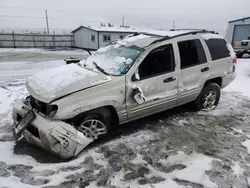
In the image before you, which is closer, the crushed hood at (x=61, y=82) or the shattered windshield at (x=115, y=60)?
the crushed hood at (x=61, y=82)

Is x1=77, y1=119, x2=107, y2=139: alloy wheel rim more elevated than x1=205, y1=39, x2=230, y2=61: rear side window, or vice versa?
x1=205, y1=39, x2=230, y2=61: rear side window

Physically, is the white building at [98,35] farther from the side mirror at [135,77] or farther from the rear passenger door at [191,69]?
the side mirror at [135,77]

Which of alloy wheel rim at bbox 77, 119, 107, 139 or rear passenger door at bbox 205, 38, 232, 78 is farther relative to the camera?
rear passenger door at bbox 205, 38, 232, 78

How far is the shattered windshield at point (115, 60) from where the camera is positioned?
3.74 meters

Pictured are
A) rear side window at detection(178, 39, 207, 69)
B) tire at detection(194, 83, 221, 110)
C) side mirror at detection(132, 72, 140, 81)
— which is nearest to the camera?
side mirror at detection(132, 72, 140, 81)

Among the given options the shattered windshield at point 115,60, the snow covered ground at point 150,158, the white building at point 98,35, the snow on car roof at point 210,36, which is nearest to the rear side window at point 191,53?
the snow on car roof at point 210,36

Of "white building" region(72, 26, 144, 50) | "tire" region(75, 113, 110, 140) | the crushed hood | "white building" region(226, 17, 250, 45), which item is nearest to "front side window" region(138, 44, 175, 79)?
the crushed hood

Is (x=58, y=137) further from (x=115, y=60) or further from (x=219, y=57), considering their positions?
(x=219, y=57)

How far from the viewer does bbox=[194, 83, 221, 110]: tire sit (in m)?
4.94

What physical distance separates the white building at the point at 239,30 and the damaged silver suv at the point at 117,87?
54.2 ft

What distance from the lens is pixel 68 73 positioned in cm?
373

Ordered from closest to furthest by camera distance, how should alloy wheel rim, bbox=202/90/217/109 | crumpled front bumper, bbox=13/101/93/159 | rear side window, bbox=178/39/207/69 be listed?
crumpled front bumper, bbox=13/101/93/159, rear side window, bbox=178/39/207/69, alloy wheel rim, bbox=202/90/217/109

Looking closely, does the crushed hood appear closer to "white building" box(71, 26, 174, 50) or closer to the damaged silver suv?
the damaged silver suv

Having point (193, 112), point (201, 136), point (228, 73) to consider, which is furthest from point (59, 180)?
point (228, 73)
